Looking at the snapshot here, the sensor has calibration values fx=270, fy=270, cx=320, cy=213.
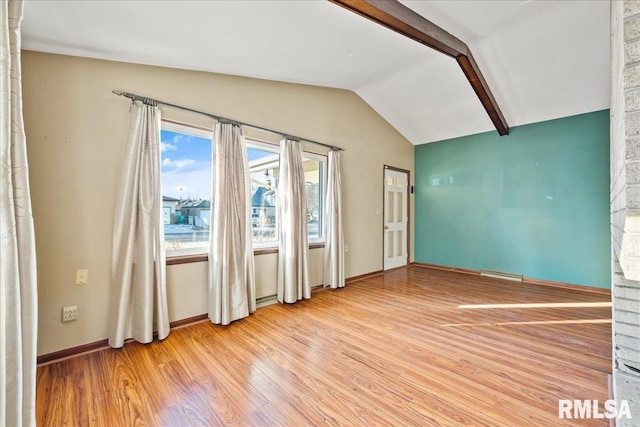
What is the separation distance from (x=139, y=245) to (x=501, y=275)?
5.35 meters

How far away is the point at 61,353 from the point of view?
6.82 ft


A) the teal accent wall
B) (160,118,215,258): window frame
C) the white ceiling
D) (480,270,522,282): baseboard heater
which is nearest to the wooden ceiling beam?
the white ceiling

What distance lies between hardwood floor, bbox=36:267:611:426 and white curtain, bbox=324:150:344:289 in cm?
93

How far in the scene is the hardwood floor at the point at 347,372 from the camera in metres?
1.54

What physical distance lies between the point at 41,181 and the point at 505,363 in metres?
3.76

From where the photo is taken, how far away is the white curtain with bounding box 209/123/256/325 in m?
2.74

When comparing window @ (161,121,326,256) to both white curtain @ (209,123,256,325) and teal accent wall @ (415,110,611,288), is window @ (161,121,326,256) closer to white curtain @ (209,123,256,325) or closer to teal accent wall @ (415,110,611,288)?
white curtain @ (209,123,256,325)

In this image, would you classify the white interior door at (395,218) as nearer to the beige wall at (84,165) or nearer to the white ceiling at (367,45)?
the white ceiling at (367,45)

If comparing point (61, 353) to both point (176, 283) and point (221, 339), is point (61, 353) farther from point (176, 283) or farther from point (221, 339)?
point (221, 339)

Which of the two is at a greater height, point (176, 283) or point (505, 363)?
point (176, 283)

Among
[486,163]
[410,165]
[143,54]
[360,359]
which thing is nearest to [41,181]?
[143,54]

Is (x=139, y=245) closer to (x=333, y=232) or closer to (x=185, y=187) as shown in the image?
(x=185, y=187)

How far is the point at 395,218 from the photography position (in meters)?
5.40

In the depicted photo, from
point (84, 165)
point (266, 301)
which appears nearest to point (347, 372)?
point (266, 301)
